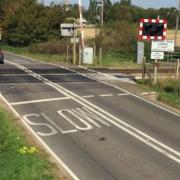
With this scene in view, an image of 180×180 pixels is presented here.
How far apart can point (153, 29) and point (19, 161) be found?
1792 cm

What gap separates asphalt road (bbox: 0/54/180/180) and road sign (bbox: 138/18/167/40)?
3077 millimetres

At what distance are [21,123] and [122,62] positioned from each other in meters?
28.1

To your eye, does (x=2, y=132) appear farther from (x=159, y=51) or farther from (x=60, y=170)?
(x=159, y=51)

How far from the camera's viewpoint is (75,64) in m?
42.1

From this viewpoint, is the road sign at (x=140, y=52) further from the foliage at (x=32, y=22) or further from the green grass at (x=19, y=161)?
the green grass at (x=19, y=161)

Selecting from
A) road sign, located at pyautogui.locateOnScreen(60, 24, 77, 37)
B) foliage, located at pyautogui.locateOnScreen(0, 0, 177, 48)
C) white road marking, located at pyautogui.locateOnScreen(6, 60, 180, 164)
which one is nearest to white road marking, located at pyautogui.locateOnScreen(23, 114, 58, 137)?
white road marking, located at pyautogui.locateOnScreen(6, 60, 180, 164)

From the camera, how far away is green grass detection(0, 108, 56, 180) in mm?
10630

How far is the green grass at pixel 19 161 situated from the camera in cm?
1063

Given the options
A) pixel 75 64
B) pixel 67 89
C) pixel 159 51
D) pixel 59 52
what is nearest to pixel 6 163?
pixel 67 89

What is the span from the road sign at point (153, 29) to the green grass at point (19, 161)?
14354mm

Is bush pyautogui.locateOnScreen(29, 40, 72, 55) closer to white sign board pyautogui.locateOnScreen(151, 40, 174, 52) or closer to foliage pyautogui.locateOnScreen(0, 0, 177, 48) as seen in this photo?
foliage pyautogui.locateOnScreen(0, 0, 177, 48)

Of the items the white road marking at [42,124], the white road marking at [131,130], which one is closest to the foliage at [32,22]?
the white road marking at [131,130]

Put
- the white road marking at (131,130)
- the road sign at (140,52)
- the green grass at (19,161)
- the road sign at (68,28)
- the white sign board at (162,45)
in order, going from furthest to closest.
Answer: the road sign at (140,52)
the road sign at (68,28)
the white sign board at (162,45)
the white road marking at (131,130)
the green grass at (19,161)

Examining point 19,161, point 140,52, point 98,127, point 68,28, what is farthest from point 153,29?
point 19,161
